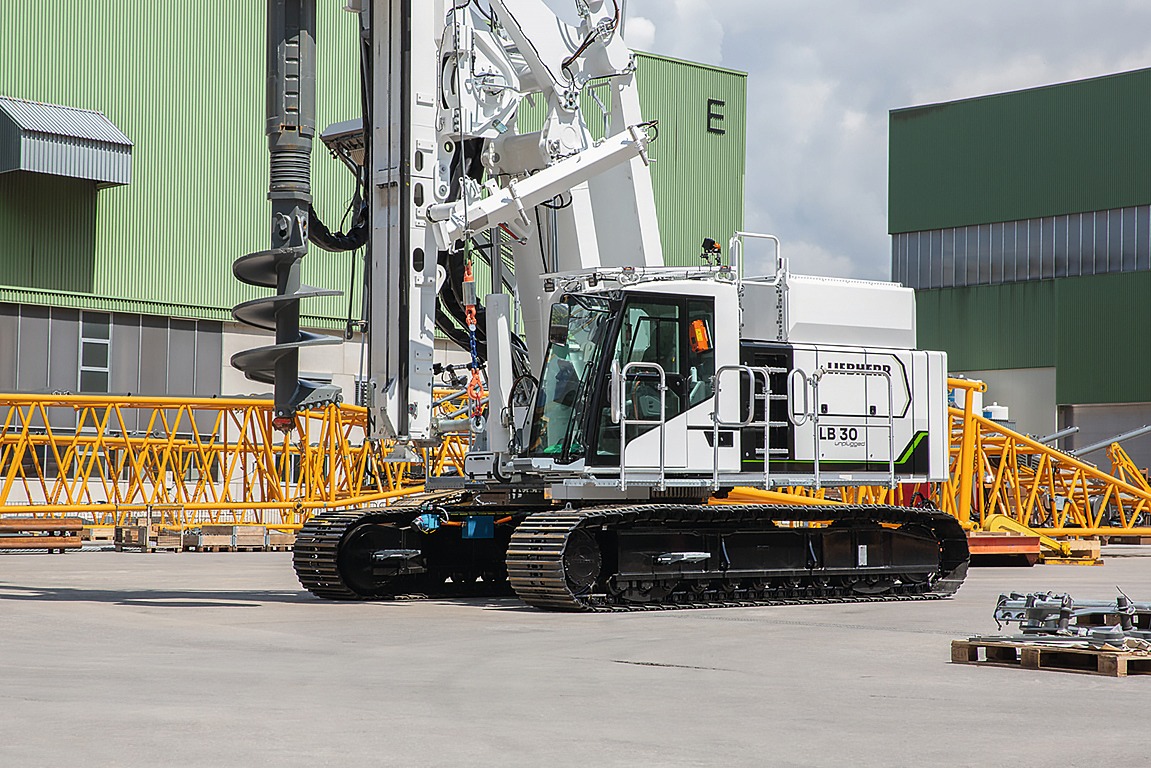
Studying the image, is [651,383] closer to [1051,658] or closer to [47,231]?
[1051,658]

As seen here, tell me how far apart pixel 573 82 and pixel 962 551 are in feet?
23.5

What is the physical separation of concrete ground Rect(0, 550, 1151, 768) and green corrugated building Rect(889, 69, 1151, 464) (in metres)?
47.5

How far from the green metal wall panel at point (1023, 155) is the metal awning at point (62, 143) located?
111 feet

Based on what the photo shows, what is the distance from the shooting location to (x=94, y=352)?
47.6 metres

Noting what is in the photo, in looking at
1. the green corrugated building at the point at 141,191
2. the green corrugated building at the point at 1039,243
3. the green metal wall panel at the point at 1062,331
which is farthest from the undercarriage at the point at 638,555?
the green corrugated building at the point at 1039,243

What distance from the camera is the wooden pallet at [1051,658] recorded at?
10.9m

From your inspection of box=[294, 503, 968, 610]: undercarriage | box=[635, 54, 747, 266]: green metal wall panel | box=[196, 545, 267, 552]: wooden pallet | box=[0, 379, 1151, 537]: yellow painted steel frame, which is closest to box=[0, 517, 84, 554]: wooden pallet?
Result: box=[0, 379, 1151, 537]: yellow painted steel frame

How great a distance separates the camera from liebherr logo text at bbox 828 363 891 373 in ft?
59.1

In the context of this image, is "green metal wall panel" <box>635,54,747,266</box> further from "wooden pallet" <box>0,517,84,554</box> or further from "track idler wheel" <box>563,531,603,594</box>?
"track idler wheel" <box>563,531,603,594</box>

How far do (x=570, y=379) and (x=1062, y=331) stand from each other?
49890mm

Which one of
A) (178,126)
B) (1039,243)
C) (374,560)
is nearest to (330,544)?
(374,560)

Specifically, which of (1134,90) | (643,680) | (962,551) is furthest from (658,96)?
(643,680)

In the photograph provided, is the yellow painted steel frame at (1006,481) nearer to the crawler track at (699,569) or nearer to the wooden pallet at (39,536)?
the crawler track at (699,569)

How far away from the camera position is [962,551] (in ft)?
62.6
